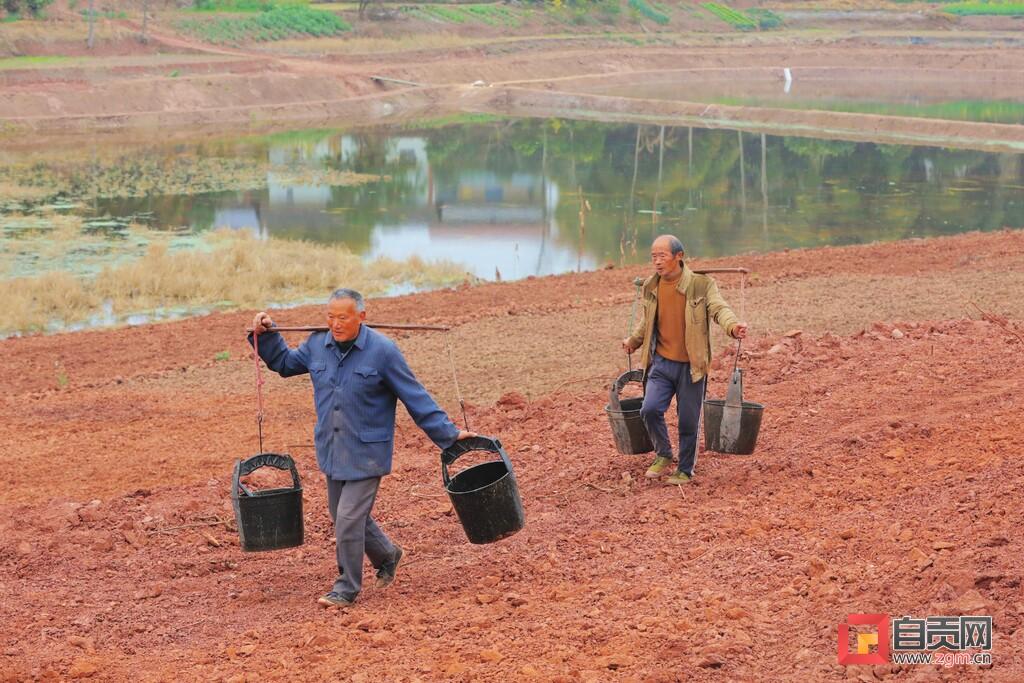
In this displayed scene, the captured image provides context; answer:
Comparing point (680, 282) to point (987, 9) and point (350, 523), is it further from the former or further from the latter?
point (987, 9)

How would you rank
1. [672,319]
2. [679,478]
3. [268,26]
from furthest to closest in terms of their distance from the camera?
1. [268,26]
2. [679,478]
3. [672,319]

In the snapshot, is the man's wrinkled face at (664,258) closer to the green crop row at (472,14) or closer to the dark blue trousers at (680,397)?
the dark blue trousers at (680,397)

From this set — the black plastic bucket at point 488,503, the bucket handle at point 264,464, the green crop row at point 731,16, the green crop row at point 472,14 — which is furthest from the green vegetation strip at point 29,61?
the green crop row at point 731,16

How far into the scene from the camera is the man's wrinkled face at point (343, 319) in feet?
21.2

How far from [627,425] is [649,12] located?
83064 millimetres

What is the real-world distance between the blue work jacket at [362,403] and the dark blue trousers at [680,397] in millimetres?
1905

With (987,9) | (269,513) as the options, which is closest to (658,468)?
(269,513)

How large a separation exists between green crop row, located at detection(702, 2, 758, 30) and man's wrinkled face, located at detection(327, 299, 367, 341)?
282 feet

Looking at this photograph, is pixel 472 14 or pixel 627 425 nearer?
pixel 627 425

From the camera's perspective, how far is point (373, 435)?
6570 millimetres

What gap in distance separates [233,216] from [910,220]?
15.6m

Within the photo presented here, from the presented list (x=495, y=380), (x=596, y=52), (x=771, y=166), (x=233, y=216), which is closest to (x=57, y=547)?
(x=495, y=380)

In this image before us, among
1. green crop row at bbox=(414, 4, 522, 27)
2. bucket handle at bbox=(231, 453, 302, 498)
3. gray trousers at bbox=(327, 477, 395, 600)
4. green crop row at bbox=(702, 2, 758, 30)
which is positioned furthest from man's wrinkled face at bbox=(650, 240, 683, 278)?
green crop row at bbox=(702, 2, 758, 30)

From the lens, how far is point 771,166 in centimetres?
3981
